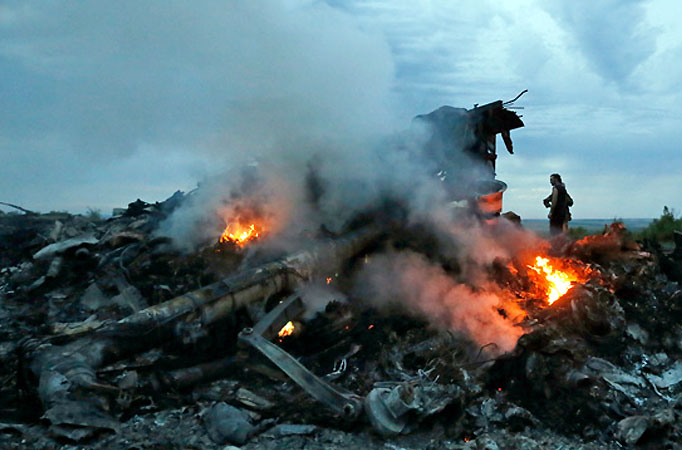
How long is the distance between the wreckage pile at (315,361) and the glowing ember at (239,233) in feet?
1.50

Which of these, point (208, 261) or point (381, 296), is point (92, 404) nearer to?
point (208, 261)

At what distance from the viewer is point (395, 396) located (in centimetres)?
518

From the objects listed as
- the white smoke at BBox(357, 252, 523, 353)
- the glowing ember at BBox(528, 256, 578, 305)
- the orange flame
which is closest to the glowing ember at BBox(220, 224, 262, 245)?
the orange flame

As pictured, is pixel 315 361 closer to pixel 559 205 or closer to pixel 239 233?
pixel 239 233

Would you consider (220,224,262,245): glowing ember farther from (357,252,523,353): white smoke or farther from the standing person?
the standing person

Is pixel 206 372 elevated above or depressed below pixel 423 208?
below

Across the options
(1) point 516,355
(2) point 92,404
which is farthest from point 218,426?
(1) point 516,355

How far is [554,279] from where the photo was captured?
28.4 ft

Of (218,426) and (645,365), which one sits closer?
(218,426)

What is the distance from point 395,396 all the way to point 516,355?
2035 mm

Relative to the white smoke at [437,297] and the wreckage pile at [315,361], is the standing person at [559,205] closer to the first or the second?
the wreckage pile at [315,361]

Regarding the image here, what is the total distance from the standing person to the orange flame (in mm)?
7454

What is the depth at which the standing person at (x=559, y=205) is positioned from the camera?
12328mm

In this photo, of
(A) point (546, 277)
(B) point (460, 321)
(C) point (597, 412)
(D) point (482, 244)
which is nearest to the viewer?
(C) point (597, 412)
